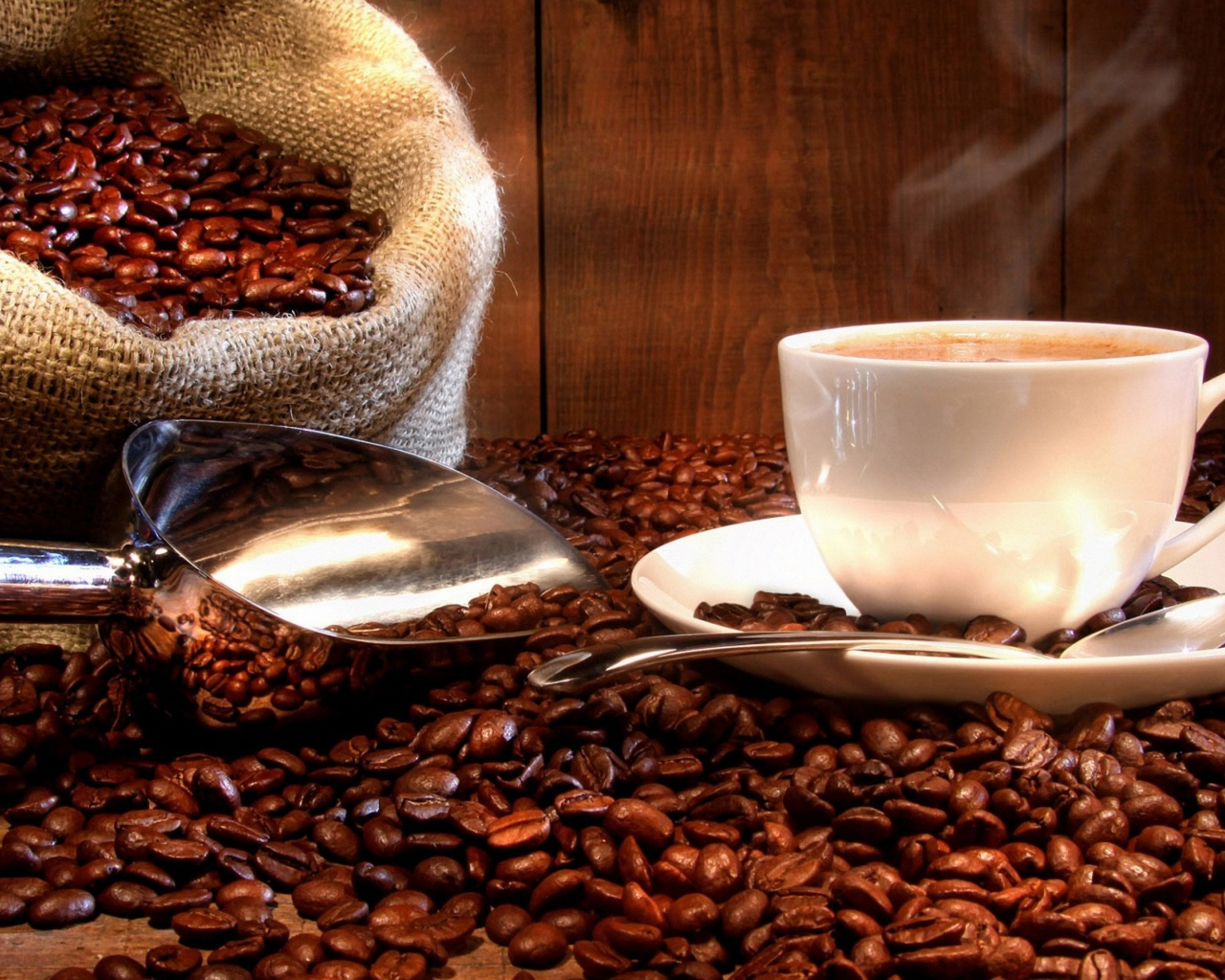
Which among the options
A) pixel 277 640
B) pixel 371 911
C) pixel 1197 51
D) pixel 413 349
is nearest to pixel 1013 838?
pixel 371 911

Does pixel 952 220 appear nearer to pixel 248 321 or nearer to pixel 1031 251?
pixel 1031 251

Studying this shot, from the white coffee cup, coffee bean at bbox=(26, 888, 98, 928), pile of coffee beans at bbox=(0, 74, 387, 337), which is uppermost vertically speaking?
pile of coffee beans at bbox=(0, 74, 387, 337)

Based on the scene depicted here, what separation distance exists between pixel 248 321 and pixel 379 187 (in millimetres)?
403

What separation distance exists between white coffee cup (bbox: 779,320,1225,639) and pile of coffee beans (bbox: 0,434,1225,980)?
5.2 inches

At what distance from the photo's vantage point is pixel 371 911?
0.80 m

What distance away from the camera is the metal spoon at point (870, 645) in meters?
0.91

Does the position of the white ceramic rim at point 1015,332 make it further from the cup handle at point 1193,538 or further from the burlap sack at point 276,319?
the burlap sack at point 276,319

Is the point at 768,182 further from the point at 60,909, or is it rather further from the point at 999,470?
the point at 60,909

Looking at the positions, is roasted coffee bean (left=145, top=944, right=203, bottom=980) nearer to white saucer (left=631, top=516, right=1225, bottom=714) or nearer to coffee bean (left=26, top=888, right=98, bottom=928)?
coffee bean (left=26, top=888, right=98, bottom=928)

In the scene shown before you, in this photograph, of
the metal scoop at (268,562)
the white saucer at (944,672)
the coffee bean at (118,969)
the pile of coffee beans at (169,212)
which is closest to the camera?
the coffee bean at (118,969)

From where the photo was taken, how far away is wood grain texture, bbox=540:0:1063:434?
→ 2.09m

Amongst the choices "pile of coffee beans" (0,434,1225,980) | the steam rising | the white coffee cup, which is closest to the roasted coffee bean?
"pile of coffee beans" (0,434,1225,980)

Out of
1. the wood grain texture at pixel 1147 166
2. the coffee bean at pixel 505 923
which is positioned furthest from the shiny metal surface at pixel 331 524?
the wood grain texture at pixel 1147 166

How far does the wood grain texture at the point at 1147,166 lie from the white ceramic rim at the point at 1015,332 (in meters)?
1.12
